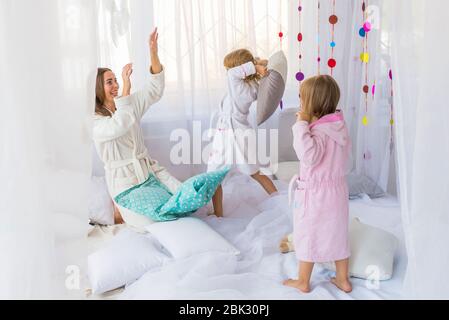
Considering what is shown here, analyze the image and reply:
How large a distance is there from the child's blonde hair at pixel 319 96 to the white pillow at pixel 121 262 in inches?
33.7

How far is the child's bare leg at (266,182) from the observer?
292cm

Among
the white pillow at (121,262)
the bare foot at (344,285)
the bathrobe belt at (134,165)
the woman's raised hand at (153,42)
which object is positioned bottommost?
the bare foot at (344,285)

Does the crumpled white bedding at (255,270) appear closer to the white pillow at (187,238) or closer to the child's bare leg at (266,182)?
the white pillow at (187,238)

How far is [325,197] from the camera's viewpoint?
1.85 m

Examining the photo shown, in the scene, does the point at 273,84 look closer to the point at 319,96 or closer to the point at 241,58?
the point at 241,58

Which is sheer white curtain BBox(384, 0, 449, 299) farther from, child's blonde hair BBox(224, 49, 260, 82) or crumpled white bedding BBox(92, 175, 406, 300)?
child's blonde hair BBox(224, 49, 260, 82)

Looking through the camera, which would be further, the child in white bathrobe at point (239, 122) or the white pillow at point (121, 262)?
the child in white bathrobe at point (239, 122)

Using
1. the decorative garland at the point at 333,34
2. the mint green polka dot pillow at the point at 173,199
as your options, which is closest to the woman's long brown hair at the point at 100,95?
the mint green polka dot pillow at the point at 173,199

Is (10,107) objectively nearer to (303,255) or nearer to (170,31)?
(303,255)

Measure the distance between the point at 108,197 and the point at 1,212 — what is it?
1.32 metres

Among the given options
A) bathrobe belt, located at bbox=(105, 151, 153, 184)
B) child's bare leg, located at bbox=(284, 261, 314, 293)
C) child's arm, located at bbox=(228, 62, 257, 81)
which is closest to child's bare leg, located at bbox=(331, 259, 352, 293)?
child's bare leg, located at bbox=(284, 261, 314, 293)

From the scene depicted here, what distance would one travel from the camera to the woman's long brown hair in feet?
8.46

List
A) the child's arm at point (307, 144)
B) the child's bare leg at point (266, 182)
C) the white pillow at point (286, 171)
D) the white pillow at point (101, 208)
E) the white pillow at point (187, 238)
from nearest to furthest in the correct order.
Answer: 1. the child's arm at point (307, 144)
2. the white pillow at point (187, 238)
3. the white pillow at point (101, 208)
4. the child's bare leg at point (266, 182)
5. the white pillow at point (286, 171)
